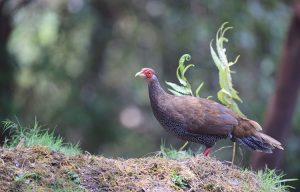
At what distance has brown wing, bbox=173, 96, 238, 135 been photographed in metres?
7.45

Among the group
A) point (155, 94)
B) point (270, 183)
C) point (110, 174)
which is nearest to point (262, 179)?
point (270, 183)

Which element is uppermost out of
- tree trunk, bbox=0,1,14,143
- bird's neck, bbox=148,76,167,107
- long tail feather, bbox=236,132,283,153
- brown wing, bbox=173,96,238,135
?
bird's neck, bbox=148,76,167,107

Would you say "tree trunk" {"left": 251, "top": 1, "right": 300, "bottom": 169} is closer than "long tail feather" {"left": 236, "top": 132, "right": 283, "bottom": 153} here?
No

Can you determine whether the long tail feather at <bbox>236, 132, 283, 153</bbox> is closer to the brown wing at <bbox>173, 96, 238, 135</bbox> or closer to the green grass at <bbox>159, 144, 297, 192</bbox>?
the brown wing at <bbox>173, 96, 238, 135</bbox>

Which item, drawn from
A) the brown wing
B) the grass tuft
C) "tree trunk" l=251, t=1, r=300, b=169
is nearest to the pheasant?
the brown wing

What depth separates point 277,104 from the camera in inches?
505

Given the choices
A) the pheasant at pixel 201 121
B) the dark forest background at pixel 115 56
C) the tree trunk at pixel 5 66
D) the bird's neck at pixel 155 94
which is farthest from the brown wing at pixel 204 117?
the tree trunk at pixel 5 66

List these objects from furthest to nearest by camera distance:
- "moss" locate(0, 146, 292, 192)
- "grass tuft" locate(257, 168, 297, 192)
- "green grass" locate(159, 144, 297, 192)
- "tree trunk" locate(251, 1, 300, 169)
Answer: "tree trunk" locate(251, 1, 300, 169)
"grass tuft" locate(257, 168, 297, 192)
"green grass" locate(159, 144, 297, 192)
"moss" locate(0, 146, 292, 192)

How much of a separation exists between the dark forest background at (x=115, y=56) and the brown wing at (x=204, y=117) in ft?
24.7

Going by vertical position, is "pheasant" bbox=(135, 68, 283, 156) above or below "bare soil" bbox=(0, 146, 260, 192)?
above

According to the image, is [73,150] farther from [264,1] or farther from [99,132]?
[99,132]

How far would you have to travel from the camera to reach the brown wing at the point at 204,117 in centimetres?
745

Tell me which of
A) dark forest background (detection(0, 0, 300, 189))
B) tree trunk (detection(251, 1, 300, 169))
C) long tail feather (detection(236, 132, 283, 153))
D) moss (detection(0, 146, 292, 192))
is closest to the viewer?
moss (detection(0, 146, 292, 192))

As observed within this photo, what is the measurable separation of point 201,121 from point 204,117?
0.05 meters
